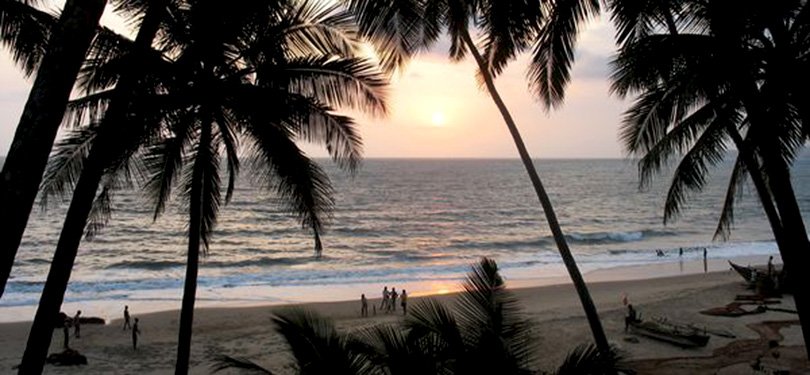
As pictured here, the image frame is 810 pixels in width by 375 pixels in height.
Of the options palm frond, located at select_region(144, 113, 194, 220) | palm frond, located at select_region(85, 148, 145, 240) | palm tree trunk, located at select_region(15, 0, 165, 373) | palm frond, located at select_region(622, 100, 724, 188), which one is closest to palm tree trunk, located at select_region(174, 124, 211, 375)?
palm frond, located at select_region(144, 113, 194, 220)

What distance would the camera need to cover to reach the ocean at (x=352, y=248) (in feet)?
92.1

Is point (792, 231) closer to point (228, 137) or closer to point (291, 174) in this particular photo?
point (291, 174)

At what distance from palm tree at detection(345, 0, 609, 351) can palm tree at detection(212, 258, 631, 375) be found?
13.1 feet

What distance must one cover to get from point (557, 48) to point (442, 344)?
17.4 ft

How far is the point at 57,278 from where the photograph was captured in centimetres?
474

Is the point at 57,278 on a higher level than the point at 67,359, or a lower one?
higher

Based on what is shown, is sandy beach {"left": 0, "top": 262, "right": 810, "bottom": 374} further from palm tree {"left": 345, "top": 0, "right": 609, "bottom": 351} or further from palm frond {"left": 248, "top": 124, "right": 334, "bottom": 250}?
palm frond {"left": 248, "top": 124, "right": 334, "bottom": 250}

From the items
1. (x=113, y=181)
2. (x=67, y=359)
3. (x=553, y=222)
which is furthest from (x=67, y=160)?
→ (x=67, y=359)

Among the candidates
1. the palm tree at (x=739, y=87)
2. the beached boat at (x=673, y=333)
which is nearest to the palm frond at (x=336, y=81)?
the palm tree at (x=739, y=87)

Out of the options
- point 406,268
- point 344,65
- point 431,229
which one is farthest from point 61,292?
point 431,229

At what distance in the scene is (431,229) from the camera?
5166 centimetres

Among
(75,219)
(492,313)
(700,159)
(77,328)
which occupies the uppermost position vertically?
(700,159)

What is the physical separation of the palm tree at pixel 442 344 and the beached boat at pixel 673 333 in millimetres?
12903

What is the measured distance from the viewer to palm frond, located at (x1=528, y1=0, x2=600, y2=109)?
7.67 m
